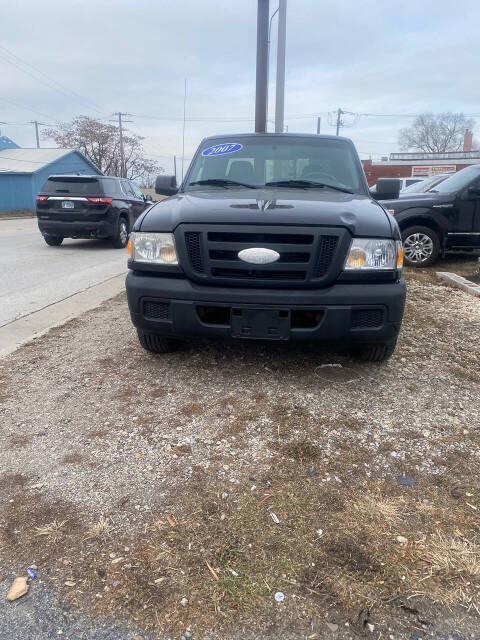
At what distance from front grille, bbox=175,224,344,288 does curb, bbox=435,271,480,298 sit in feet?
13.3

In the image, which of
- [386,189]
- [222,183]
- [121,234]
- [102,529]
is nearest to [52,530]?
[102,529]

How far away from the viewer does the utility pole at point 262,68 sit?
11688 millimetres

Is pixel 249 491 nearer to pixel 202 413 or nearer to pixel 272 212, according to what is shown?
pixel 202 413

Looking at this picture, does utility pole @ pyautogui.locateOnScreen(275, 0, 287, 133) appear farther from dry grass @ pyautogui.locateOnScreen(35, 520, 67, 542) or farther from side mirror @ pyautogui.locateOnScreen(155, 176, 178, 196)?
dry grass @ pyautogui.locateOnScreen(35, 520, 67, 542)

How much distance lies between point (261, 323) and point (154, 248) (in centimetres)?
92

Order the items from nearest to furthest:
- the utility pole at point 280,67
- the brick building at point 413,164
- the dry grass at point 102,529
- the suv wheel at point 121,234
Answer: the dry grass at point 102,529 → the suv wheel at point 121,234 → the utility pole at point 280,67 → the brick building at point 413,164

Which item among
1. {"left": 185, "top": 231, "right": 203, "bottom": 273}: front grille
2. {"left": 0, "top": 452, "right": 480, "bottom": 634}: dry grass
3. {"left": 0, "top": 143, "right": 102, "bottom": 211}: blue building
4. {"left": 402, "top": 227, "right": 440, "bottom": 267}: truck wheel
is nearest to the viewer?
{"left": 0, "top": 452, "right": 480, "bottom": 634}: dry grass

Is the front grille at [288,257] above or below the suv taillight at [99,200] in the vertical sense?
below

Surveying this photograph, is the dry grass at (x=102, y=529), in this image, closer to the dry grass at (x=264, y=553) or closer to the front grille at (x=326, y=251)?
the dry grass at (x=264, y=553)

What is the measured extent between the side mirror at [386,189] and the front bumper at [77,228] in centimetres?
831

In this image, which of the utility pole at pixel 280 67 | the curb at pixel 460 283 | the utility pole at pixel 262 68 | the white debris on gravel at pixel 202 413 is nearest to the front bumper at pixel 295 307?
the white debris on gravel at pixel 202 413

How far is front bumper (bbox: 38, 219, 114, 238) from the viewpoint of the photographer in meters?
11.3

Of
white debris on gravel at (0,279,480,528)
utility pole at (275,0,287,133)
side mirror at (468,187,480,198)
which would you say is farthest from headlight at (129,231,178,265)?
utility pole at (275,0,287,133)

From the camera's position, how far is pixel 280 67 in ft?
44.0
